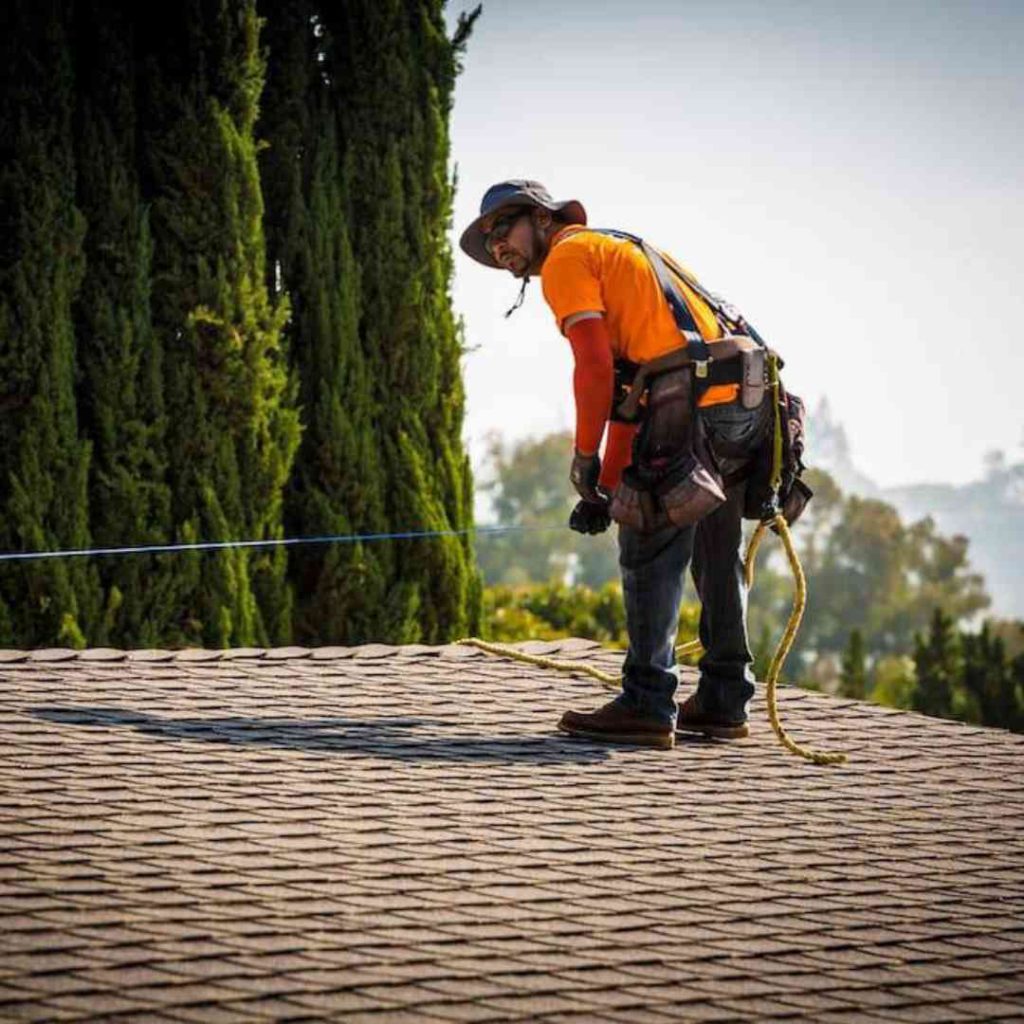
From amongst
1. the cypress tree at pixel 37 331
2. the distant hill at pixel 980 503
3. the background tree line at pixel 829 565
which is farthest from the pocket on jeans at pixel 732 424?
the distant hill at pixel 980 503

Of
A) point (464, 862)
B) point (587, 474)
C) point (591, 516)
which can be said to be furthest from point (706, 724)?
point (464, 862)

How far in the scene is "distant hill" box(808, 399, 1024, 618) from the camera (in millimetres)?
159250

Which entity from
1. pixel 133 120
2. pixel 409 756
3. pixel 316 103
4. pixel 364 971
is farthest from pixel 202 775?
pixel 316 103

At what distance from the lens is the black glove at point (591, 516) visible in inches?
269

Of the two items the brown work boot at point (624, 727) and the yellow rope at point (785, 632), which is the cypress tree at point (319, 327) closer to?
the yellow rope at point (785, 632)

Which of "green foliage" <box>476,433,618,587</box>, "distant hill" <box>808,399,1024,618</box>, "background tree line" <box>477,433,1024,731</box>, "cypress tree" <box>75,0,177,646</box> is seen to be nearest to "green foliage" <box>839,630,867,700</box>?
"cypress tree" <box>75,0,177,646</box>

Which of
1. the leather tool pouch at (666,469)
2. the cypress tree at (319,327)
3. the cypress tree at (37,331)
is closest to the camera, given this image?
the leather tool pouch at (666,469)

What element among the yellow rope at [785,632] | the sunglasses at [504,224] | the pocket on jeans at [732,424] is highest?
the sunglasses at [504,224]

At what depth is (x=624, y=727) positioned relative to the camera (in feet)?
22.9

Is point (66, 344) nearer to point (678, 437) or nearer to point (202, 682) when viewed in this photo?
point (202, 682)

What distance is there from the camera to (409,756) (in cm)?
655

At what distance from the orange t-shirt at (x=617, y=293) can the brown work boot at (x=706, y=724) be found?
4.05ft

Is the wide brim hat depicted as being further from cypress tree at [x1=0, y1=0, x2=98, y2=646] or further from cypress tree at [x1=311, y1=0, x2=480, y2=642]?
cypress tree at [x1=311, y1=0, x2=480, y2=642]

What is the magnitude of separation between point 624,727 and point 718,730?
0.51 metres
